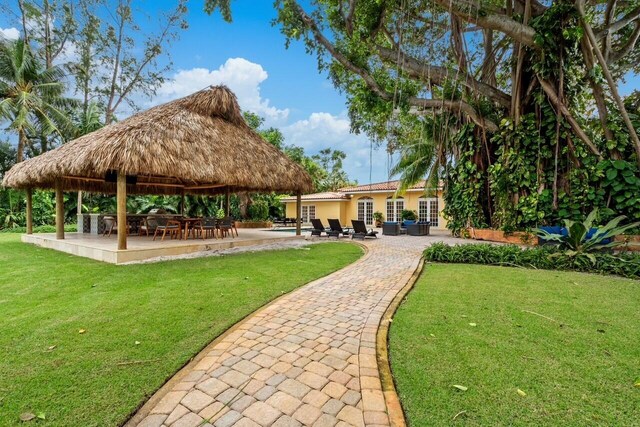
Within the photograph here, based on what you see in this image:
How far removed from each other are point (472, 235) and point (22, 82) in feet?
80.6

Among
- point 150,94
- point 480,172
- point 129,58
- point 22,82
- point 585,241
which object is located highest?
point 129,58

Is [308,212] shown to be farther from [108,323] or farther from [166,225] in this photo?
[108,323]

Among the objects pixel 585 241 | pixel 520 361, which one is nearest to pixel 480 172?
pixel 585 241

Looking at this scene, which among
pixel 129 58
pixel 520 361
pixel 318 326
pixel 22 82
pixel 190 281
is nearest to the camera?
pixel 520 361

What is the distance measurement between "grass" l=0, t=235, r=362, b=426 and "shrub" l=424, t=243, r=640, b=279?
3.20 m

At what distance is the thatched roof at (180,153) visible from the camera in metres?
8.00

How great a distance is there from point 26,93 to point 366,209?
21.5m

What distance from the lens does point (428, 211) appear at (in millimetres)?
21656

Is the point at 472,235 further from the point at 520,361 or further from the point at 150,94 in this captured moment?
the point at 150,94

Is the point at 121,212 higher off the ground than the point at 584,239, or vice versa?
the point at 121,212

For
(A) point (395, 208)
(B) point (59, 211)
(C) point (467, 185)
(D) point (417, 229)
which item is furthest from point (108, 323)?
(A) point (395, 208)

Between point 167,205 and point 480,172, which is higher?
point 480,172

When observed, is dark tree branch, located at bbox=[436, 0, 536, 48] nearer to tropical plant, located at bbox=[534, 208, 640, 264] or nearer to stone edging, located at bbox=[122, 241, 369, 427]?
tropical plant, located at bbox=[534, 208, 640, 264]

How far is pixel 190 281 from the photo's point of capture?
18.8 ft
